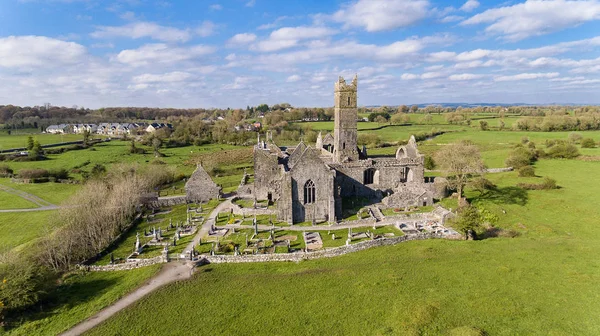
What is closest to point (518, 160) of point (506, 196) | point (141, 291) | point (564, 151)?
point (564, 151)

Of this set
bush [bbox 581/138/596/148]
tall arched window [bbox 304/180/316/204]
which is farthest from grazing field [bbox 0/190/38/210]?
bush [bbox 581/138/596/148]

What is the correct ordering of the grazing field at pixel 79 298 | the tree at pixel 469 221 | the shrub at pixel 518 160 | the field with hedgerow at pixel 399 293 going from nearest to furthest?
the field with hedgerow at pixel 399 293 → the grazing field at pixel 79 298 → the tree at pixel 469 221 → the shrub at pixel 518 160

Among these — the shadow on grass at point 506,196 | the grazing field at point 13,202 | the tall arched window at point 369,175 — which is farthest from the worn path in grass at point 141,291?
the grazing field at point 13,202

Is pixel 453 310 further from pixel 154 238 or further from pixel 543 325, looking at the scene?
pixel 154 238

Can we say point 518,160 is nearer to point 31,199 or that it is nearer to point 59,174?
point 31,199

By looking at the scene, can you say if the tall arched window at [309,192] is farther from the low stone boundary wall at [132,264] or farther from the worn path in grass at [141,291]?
the low stone boundary wall at [132,264]

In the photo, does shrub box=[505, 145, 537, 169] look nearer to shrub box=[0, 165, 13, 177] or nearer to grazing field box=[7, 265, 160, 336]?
grazing field box=[7, 265, 160, 336]
